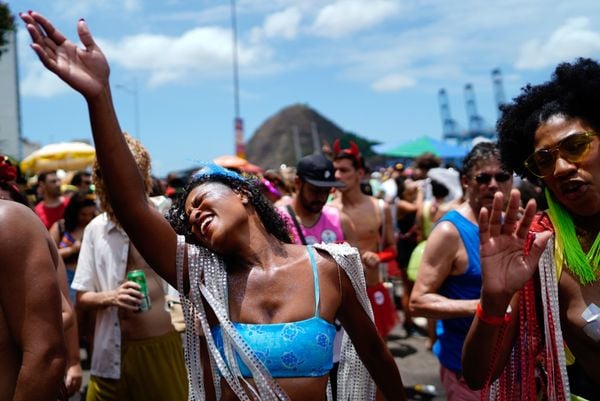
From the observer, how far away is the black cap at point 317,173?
15.2 ft

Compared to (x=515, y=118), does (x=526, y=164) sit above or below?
below

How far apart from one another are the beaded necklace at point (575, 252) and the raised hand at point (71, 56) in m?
1.62

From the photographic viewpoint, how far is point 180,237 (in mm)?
2139

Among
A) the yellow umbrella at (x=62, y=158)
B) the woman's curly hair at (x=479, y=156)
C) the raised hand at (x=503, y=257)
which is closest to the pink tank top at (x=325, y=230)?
the woman's curly hair at (x=479, y=156)

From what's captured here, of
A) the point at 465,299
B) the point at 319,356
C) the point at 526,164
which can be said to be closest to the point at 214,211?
the point at 319,356

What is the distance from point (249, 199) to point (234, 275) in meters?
0.32

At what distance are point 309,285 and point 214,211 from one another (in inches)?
16.8

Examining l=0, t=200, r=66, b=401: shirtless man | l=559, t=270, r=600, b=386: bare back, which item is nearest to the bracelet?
l=559, t=270, r=600, b=386: bare back

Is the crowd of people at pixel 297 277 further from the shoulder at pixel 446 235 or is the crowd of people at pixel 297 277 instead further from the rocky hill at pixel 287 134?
the rocky hill at pixel 287 134

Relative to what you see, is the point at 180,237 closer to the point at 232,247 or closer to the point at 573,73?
the point at 232,247

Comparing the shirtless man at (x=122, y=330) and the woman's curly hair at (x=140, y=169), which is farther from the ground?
the woman's curly hair at (x=140, y=169)

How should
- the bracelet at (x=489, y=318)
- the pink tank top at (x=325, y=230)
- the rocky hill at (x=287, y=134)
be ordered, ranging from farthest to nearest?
the rocky hill at (x=287, y=134) → the pink tank top at (x=325, y=230) → the bracelet at (x=489, y=318)

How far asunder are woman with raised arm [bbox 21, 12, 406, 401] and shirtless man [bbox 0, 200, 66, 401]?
0.30 metres

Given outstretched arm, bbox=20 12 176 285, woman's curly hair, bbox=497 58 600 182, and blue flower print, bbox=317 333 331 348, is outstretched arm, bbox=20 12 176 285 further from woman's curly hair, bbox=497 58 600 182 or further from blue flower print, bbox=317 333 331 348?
woman's curly hair, bbox=497 58 600 182
